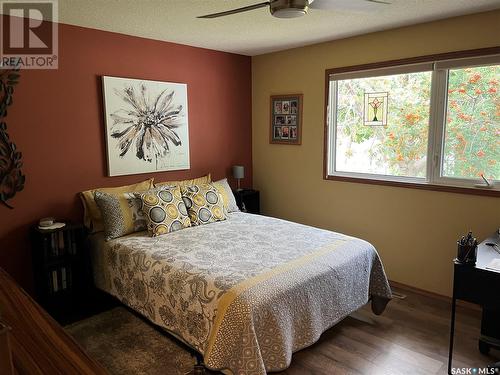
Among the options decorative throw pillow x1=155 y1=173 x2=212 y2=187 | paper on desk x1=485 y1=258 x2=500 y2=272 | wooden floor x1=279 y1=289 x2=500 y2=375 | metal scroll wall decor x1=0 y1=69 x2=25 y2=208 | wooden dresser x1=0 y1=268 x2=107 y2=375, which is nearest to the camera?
wooden dresser x1=0 y1=268 x2=107 y2=375

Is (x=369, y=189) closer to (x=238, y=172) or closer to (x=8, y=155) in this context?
(x=238, y=172)

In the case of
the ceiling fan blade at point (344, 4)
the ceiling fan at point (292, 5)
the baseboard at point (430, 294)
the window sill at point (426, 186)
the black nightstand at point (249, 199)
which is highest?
the ceiling fan blade at point (344, 4)

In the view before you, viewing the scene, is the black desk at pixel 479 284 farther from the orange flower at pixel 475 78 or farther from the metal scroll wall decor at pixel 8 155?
the metal scroll wall decor at pixel 8 155

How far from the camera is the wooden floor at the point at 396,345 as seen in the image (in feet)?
7.64

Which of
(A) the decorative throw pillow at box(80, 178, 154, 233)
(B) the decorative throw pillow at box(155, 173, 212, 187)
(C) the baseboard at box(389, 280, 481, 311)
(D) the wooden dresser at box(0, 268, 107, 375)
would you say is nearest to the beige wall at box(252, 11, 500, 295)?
(C) the baseboard at box(389, 280, 481, 311)

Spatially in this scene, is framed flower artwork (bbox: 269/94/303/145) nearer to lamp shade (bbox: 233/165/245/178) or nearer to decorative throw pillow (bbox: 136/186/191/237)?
lamp shade (bbox: 233/165/245/178)

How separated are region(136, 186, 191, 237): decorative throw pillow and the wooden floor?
148cm

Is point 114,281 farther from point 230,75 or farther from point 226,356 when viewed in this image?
point 230,75

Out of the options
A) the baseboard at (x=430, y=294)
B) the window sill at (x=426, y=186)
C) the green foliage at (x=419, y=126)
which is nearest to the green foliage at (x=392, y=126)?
the green foliage at (x=419, y=126)

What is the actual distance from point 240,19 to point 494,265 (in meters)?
2.52

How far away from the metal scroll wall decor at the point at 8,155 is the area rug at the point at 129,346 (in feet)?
3.91

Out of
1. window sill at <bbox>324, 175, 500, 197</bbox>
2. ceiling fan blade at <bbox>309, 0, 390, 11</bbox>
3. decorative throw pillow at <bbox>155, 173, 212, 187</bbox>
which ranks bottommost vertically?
decorative throw pillow at <bbox>155, 173, 212, 187</bbox>

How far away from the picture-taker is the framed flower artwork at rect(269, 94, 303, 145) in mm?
4184

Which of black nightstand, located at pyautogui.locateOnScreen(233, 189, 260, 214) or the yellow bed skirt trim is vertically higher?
black nightstand, located at pyautogui.locateOnScreen(233, 189, 260, 214)
